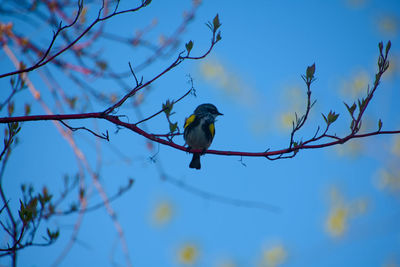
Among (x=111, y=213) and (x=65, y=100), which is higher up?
(x=65, y=100)

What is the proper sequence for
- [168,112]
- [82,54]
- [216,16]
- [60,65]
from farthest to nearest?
1. [82,54]
2. [60,65]
3. [168,112]
4. [216,16]

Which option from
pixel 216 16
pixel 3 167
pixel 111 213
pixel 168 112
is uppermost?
pixel 216 16

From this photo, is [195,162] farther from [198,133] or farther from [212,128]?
[212,128]

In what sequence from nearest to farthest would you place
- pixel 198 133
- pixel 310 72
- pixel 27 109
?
pixel 310 72
pixel 27 109
pixel 198 133

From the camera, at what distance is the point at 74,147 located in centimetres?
415

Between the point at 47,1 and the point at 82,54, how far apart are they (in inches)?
29.3

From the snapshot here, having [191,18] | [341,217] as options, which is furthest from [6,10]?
[341,217]

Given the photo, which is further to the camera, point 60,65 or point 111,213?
point 60,65


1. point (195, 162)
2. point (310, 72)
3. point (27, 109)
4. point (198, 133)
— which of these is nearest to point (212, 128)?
point (198, 133)

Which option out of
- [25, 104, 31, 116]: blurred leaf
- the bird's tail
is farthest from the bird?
[25, 104, 31, 116]: blurred leaf

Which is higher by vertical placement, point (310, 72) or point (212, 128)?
point (212, 128)

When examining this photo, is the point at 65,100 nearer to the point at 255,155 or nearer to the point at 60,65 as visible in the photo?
the point at 60,65

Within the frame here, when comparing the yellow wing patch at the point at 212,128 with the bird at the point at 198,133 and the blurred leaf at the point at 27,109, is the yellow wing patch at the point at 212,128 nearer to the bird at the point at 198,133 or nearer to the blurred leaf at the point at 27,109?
the bird at the point at 198,133

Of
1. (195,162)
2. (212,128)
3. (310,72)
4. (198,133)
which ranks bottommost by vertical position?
(310,72)
